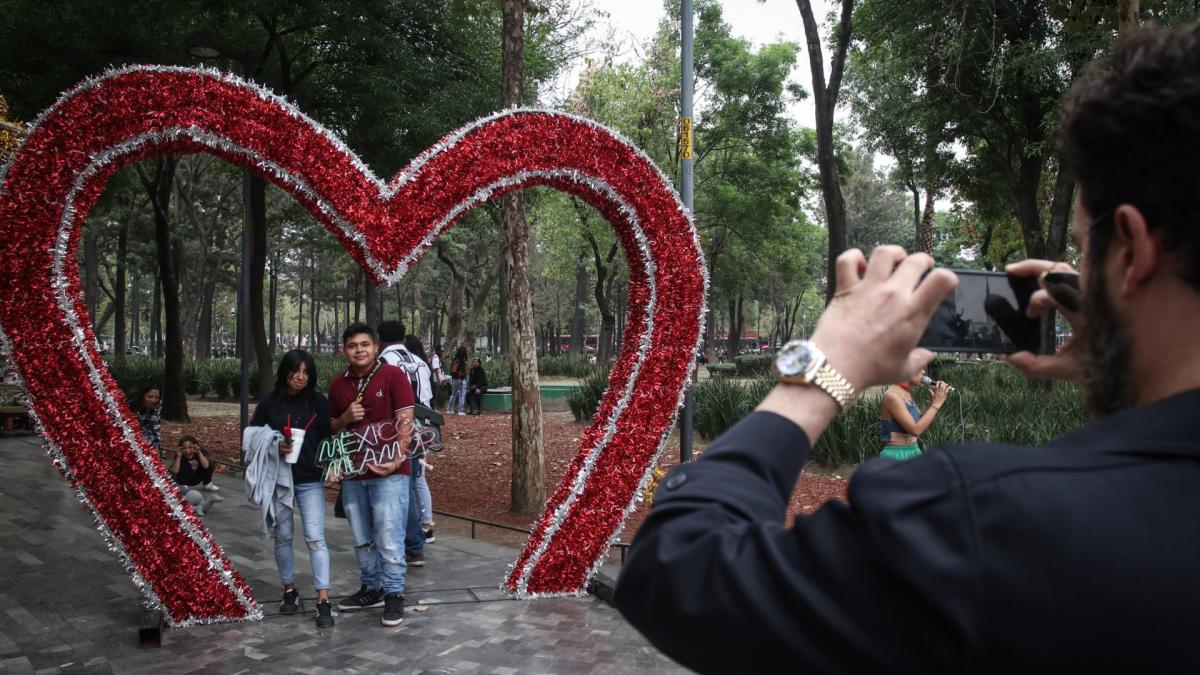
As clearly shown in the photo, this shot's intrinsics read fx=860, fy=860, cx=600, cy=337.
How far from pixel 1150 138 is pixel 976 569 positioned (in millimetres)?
510

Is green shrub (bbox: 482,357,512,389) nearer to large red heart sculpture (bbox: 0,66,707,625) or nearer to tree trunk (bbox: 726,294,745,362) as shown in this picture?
large red heart sculpture (bbox: 0,66,707,625)

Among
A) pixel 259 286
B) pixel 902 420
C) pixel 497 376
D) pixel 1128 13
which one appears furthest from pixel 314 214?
pixel 497 376

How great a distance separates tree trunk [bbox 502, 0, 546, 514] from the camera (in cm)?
873

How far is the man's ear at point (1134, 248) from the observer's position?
0.94 m

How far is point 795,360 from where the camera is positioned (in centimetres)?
113


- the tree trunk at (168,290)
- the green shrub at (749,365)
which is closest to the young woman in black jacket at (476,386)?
the tree trunk at (168,290)

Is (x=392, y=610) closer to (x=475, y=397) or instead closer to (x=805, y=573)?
(x=805, y=573)

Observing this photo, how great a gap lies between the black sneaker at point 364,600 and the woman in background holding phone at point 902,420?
3737 millimetres

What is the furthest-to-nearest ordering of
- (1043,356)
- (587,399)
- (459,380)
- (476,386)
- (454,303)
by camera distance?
(454,303), (476,386), (459,380), (587,399), (1043,356)

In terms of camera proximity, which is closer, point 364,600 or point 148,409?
point 364,600

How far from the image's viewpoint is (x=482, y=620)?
232 inches

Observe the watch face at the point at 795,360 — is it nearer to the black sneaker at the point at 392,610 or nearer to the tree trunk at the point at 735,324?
the black sneaker at the point at 392,610

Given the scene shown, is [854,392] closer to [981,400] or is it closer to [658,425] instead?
[658,425]

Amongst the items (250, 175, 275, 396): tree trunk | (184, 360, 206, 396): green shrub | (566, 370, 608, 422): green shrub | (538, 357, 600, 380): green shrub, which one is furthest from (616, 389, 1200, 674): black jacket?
(538, 357, 600, 380): green shrub
